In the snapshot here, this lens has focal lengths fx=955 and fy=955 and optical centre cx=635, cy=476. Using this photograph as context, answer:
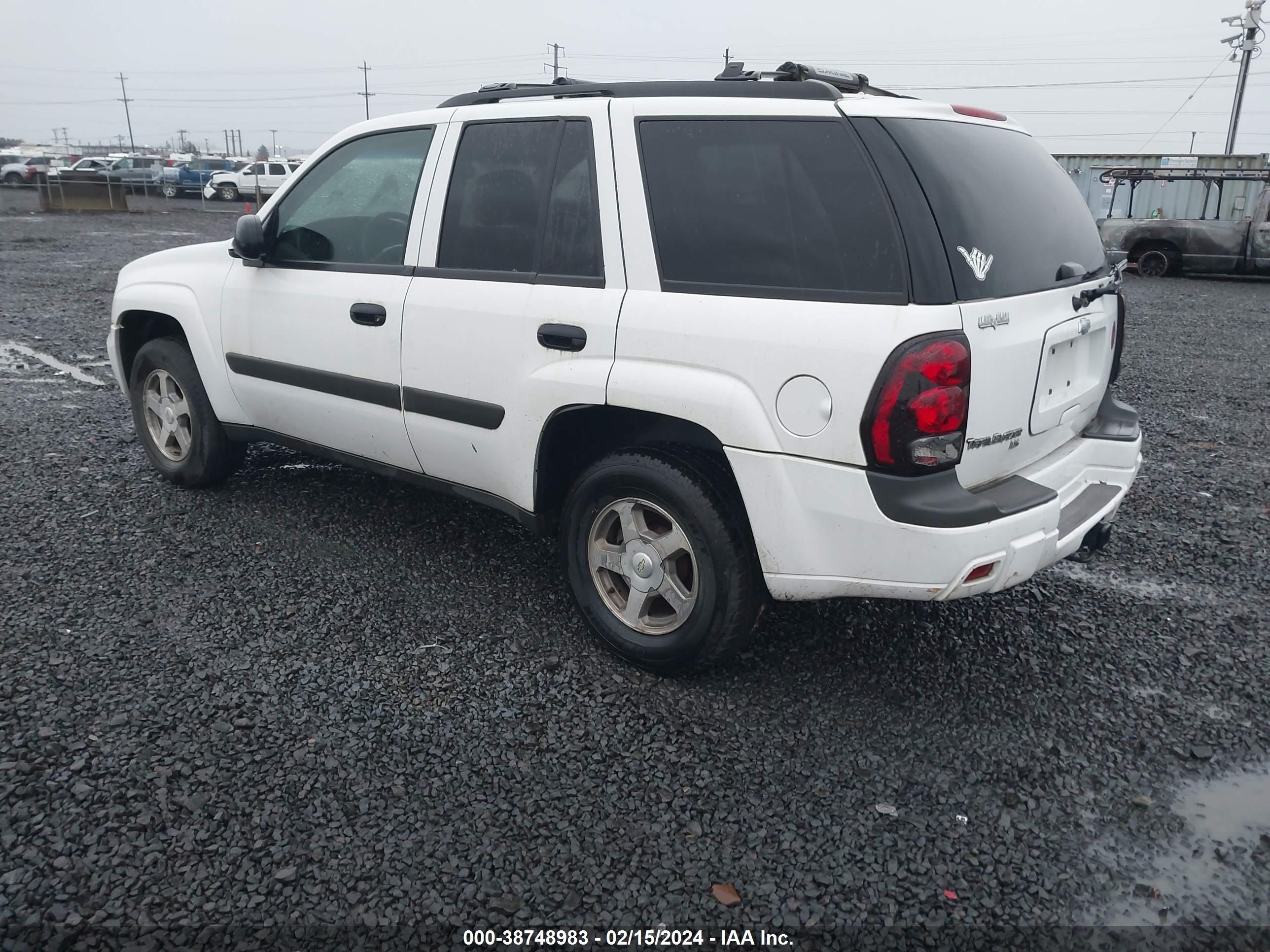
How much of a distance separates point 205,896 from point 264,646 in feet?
4.11

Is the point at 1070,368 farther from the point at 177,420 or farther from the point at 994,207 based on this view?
the point at 177,420

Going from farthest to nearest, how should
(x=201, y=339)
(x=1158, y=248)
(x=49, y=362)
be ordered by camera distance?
1. (x=1158, y=248)
2. (x=49, y=362)
3. (x=201, y=339)

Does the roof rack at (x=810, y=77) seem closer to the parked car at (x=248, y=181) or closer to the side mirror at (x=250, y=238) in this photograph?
the side mirror at (x=250, y=238)

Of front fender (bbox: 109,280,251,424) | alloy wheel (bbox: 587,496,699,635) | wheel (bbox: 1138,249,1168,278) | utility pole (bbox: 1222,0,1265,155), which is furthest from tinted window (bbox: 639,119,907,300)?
utility pole (bbox: 1222,0,1265,155)

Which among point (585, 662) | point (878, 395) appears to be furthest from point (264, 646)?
point (878, 395)

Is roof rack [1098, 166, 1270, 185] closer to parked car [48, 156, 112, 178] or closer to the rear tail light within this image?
the rear tail light

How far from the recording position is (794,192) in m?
2.89

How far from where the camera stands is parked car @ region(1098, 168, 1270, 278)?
16.5 m

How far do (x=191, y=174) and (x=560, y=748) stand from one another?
45.3 m

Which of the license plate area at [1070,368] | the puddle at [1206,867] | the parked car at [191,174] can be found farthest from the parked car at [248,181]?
the puddle at [1206,867]

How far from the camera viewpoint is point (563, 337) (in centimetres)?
325

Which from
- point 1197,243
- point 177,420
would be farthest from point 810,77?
point 1197,243

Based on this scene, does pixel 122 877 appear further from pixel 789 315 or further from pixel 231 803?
pixel 789 315

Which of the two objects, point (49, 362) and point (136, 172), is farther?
point (136, 172)
